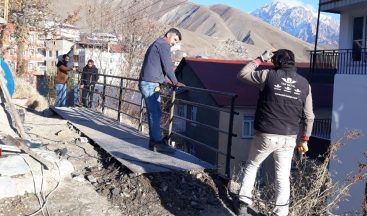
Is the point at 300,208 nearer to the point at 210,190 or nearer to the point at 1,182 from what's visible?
the point at 210,190

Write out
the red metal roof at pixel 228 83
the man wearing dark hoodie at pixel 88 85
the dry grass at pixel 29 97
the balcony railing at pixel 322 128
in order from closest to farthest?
the man wearing dark hoodie at pixel 88 85 → the dry grass at pixel 29 97 → the balcony railing at pixel 322 128 → the red metal roof at pixel 228 83

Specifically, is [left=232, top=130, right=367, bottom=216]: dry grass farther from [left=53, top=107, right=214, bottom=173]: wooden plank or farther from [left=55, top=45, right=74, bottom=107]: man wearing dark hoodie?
[left=55, top=45, right=74, bottom=107]: man wearing dark hoodie

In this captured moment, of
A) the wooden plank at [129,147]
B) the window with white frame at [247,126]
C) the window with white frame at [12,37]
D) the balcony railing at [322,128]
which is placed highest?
the window with white frame at [12,37]

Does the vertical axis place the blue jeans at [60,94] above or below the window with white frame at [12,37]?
below

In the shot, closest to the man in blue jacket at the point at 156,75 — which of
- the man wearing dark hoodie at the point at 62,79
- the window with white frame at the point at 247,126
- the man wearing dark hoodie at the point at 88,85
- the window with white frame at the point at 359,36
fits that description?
the man wearing dark hoodie at the point at 88,85

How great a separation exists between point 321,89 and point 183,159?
749 inches

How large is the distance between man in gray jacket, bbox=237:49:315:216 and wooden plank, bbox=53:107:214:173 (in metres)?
1.31

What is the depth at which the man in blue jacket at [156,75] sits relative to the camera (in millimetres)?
6676

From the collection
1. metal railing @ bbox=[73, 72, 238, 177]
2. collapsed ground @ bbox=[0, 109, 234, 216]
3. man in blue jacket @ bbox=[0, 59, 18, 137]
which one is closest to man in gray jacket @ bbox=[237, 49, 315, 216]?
collapsed ground @ bbox=[0, 109, 234, 216]

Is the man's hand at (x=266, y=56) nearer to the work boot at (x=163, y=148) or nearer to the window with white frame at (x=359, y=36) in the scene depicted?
the work boot at (x=163, y=148)

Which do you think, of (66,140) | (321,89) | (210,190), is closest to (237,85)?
(321,89)

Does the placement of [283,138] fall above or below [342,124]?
above

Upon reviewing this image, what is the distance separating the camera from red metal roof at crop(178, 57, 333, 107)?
24109mm

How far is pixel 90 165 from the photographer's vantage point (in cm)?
639
